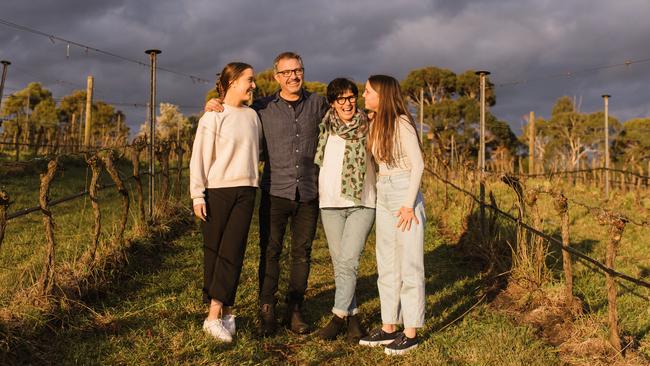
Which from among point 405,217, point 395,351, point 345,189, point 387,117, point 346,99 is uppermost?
point 346,99

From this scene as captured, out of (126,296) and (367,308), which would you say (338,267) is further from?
(126,296)

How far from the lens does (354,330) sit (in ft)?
12.6

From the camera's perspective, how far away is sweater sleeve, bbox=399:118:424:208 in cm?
342

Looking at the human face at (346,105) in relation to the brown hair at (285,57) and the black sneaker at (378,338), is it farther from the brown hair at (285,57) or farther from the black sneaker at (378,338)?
the black sneaker at (378,338)

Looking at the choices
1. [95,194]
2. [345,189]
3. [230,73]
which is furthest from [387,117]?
[95,194]

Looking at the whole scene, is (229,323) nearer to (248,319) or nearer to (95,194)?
(248,319)

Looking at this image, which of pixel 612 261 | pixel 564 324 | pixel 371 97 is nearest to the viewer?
pixel 612 261

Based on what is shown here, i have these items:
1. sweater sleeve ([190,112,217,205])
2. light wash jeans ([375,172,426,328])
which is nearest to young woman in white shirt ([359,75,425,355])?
light wash jeans ([375,172,426,328])

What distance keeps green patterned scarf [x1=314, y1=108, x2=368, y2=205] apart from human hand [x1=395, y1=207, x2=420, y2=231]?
289 millimetres

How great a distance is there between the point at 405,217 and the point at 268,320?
1.21 metres

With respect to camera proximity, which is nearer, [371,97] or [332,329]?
[371,97]

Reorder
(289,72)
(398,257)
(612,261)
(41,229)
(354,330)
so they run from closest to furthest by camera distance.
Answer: (612,261), (398,257), (289,72), (354,330), (41,229)

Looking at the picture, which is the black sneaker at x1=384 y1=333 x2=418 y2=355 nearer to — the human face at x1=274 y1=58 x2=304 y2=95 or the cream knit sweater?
the cream knit sweater

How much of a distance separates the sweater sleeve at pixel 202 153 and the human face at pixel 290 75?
20.8 inches
